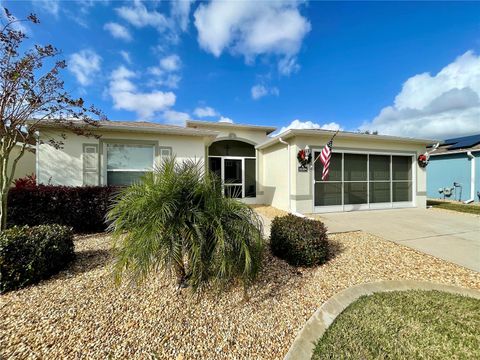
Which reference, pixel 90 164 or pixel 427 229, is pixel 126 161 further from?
pixel 427 229

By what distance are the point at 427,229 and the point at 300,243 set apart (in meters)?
5.49

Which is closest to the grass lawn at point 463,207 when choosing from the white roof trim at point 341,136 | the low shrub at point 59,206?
the white roof trim at point 341,136

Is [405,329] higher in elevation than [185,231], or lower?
lower

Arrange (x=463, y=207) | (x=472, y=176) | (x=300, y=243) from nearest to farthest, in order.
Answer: (x=300, y=243) → (x=463, y=207) → (x=472, y=176)

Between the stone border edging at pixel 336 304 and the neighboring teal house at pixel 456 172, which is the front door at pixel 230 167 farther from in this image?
the neighboring teal house at pixel 456 172

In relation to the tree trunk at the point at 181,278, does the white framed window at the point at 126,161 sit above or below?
above

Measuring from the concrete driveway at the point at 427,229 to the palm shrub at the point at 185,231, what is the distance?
14.2 ft

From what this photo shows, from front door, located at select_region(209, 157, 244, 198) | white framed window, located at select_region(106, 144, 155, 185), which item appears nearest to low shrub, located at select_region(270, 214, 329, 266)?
white framed window, located at select_region(106, 144, 155, 185)

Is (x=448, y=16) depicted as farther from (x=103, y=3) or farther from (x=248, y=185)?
(x=103, y=3)

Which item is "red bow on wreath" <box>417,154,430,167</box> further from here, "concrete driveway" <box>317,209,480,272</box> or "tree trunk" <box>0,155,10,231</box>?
"tree trunk" <box>0,155,10,231</box>

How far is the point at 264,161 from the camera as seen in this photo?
1175 centimetres

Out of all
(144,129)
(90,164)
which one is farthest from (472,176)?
(90,164)

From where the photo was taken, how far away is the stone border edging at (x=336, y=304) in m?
2.14

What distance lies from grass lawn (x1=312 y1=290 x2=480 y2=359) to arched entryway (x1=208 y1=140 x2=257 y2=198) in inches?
344
